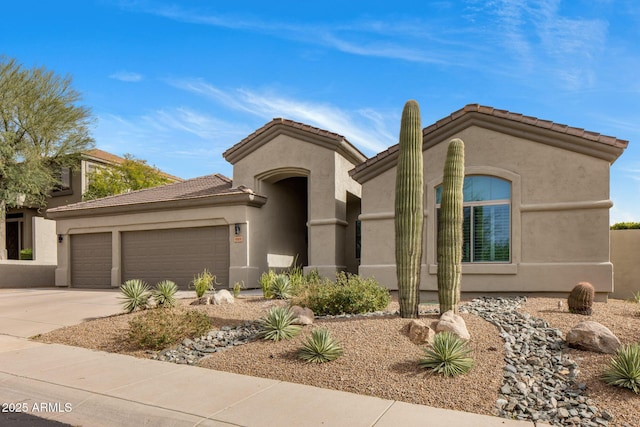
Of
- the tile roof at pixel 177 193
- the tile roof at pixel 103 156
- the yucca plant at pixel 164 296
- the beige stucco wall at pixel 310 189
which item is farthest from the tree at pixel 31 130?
the yucca plant at pixel 164 296

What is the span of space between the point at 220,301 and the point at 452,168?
6.75 m

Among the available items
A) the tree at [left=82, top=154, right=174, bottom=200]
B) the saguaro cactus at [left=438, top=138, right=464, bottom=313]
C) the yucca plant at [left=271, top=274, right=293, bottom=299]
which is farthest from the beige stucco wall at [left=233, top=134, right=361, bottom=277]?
the tree at [left=82, top=154, right=174, bottom=200]

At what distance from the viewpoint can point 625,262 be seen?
14.5 meters

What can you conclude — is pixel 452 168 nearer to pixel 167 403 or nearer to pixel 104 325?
pixel 167 403

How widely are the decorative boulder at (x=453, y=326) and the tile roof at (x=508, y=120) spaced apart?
7070mm

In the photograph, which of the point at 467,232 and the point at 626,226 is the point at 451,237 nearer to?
the point at 467,232

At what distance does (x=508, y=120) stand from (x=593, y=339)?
7399 millimetres

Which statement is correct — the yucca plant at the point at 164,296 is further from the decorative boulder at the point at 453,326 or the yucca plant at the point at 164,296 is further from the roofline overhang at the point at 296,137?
the roofline overhang at the point at 296,137

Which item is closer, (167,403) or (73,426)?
(73,426)

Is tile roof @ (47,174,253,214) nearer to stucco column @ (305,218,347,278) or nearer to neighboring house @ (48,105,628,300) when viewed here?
neighboring house @ (48,105,628,300)

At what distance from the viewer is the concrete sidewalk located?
515 centimetres

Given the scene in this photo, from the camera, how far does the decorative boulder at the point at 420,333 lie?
737 centimetres

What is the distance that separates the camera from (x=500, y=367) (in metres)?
6.38

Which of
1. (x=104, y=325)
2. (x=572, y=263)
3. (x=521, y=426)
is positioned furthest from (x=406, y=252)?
(x=104, y=325)
